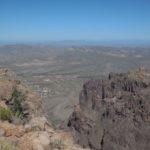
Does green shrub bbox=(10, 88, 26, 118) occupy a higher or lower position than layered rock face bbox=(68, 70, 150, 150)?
higher

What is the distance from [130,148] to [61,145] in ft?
172

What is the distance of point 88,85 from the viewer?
382 feet

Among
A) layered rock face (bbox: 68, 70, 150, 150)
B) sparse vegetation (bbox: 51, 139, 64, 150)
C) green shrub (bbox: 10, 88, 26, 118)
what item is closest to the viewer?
sparse vegetation (bbox: 51, 139, 64, 150)

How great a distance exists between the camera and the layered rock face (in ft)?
225

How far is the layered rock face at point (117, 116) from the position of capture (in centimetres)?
6869

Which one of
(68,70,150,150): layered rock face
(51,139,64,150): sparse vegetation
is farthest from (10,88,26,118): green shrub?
(68,70,150,150): layered rock face

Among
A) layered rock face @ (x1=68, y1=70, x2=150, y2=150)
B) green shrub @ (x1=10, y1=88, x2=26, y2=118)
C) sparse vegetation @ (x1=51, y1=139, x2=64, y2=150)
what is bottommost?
layered rock face @ (x1=68, y1=70, x2=150, y2=150)

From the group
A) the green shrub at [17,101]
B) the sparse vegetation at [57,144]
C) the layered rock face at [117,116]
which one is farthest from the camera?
the layered rock face at [117,116]

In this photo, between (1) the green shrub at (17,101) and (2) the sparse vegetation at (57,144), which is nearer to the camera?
(2) the sparse vegetation at (57,144)

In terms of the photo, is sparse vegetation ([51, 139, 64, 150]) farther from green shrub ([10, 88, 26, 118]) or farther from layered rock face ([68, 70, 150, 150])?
layered rock face ([68, 70, 150, 150])

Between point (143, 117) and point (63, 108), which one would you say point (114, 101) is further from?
point (63, 108)

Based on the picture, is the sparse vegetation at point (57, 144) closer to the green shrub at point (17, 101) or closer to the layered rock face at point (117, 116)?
the green shrub at point (17, 101)

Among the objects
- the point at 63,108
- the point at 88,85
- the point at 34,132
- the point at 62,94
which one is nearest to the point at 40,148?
the point at 34,132

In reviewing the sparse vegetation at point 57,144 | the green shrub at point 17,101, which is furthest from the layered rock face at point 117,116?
the sparse vegetation at point 57,144
